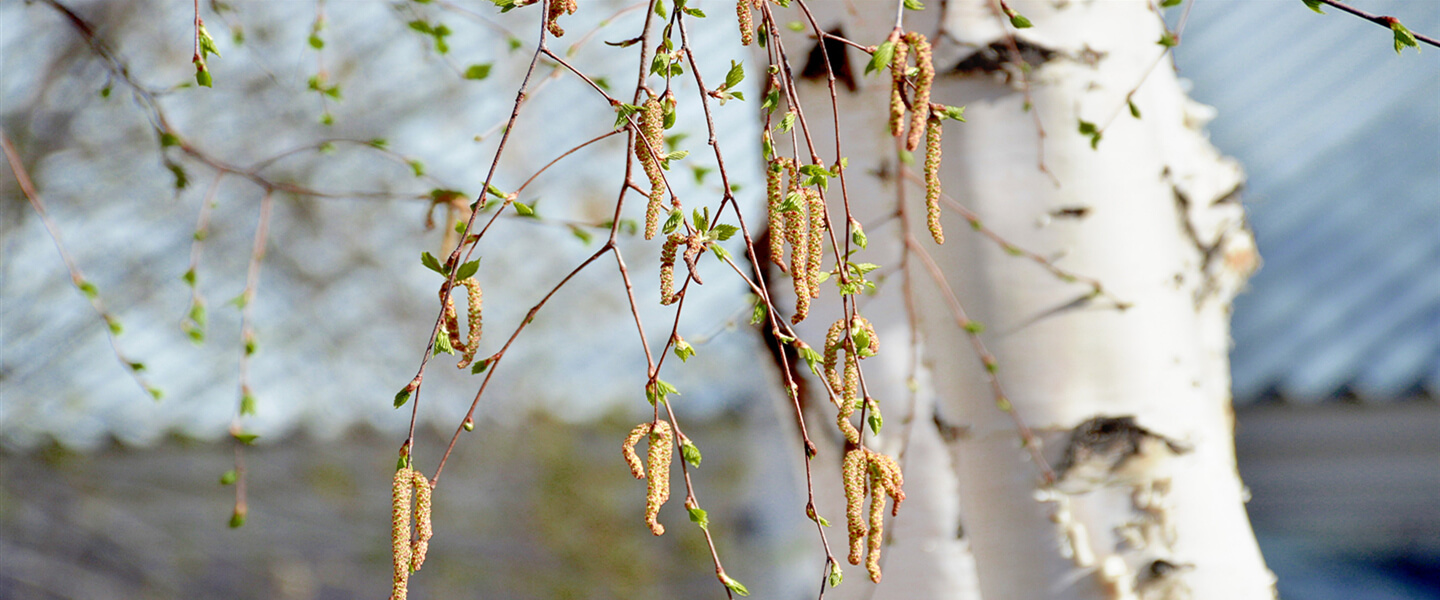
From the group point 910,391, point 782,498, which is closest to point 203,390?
point 782,498

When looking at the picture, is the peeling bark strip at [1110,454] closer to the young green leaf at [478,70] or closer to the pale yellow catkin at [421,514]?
the pale yellow catkin at [421,514]

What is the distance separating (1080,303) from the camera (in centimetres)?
71

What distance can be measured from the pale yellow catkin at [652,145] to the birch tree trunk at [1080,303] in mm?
365

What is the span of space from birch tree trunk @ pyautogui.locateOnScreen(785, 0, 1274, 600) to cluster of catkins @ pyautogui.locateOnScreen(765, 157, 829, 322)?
1.02ft

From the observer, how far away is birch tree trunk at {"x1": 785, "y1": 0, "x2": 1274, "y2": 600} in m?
0.70

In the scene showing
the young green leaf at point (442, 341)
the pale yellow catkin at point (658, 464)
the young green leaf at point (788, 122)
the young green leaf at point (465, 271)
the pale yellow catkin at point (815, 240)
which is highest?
the young green leaf at point (465, 271)

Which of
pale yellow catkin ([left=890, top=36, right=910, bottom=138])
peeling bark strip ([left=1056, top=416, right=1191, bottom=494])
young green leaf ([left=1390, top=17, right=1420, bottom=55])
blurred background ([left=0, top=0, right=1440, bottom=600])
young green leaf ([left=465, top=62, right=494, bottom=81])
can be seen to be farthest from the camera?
blurred background ([left=0, top=0, right=1440, bottom=600])

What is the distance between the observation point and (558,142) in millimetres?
2604

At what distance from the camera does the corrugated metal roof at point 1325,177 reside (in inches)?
86.3

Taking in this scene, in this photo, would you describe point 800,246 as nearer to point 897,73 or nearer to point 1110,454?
point 897,73

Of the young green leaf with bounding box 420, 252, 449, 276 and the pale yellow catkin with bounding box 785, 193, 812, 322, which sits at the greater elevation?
the young green leaf with bounding box 420, 252, 449, 276

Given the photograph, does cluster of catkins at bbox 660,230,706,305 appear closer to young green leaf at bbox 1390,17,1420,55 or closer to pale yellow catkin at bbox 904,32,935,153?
pale yellow catkin at bbox 904,32,935,153

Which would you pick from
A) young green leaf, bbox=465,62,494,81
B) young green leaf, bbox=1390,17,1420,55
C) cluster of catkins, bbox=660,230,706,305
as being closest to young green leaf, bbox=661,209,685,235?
cluster of catkins, bbox=660,230,706,305

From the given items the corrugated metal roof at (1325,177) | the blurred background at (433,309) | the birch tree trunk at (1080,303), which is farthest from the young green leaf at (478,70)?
the corrugated metal roof at (1325,177)
